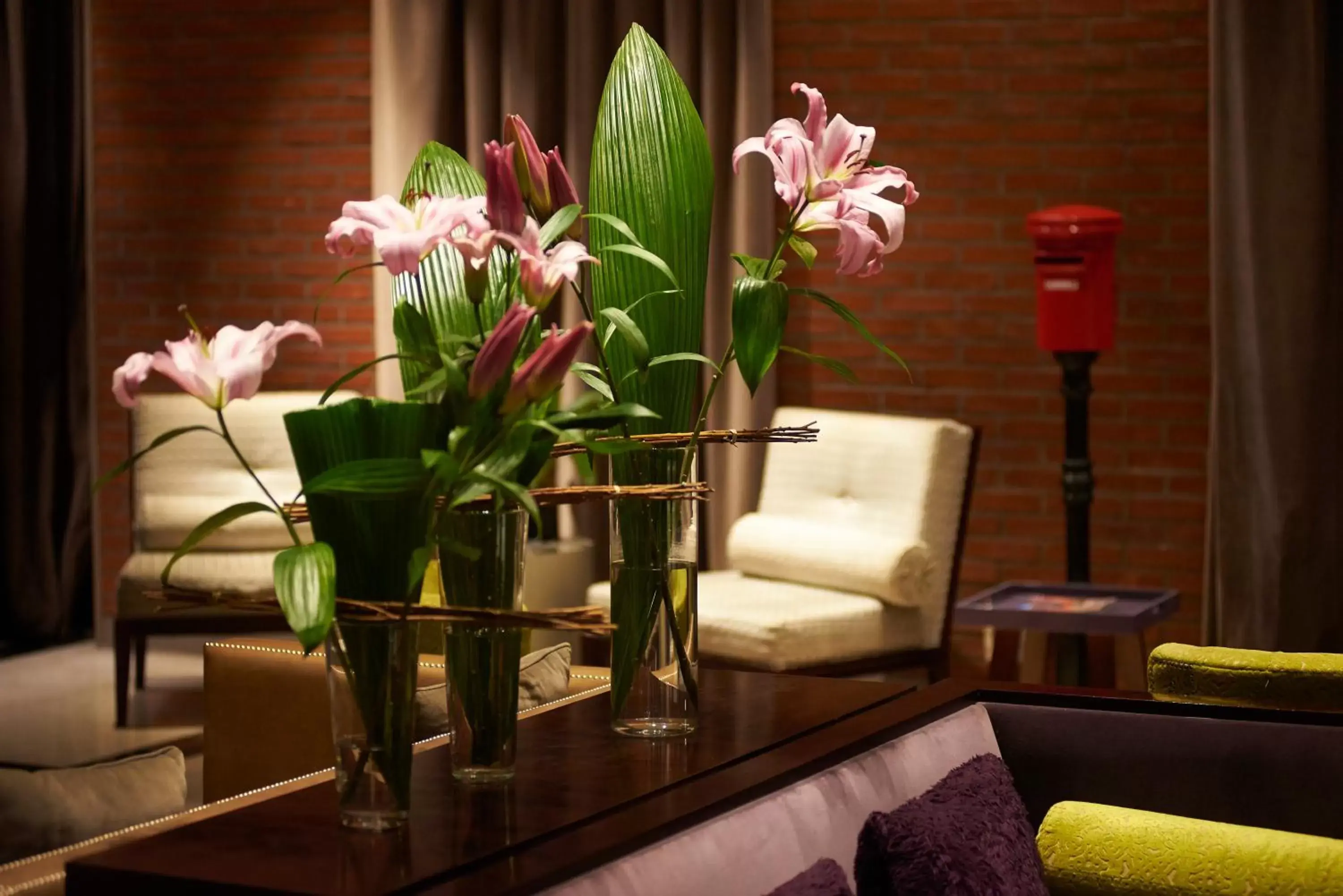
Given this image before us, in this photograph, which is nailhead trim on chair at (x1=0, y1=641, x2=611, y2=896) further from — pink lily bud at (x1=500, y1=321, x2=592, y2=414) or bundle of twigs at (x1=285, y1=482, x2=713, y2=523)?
pink lily bud at (x1=500, y1=321, x2=592, y2=414)

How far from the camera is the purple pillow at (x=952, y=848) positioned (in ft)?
4.81

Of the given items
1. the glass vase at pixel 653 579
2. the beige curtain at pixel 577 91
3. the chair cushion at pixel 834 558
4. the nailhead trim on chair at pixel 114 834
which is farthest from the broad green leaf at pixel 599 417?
the beige curtain at pixel 577 91

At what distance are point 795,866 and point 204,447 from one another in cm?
382

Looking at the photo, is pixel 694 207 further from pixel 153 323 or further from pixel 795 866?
pixel 153 323

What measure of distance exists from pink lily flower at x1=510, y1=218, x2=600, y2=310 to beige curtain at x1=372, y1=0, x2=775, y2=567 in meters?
3.67

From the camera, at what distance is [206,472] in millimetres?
4996

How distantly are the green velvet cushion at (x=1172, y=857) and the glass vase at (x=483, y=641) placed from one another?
656mm

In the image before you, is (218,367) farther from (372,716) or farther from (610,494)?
(610,494)

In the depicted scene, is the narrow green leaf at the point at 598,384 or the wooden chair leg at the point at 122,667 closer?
the narrow green leaf at the point at 598,384

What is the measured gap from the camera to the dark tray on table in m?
3.66

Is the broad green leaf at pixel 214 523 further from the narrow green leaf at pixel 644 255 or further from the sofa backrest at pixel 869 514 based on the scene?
the sofa backrest at pixel 869 514

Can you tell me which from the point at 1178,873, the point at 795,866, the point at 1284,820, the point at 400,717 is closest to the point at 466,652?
the point at 400,717

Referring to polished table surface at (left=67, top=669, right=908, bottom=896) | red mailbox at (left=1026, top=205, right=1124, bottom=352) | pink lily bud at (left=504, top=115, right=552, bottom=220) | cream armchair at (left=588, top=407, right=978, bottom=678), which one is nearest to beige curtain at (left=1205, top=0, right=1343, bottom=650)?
red mailbox at (left=1026, top=205, right=1124, bottom=352)

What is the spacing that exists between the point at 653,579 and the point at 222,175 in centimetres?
448
